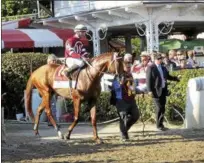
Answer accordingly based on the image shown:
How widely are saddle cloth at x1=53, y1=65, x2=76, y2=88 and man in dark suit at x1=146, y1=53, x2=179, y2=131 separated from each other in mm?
2016

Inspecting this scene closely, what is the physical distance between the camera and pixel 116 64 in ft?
37.7

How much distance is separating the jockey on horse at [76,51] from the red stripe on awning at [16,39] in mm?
13579

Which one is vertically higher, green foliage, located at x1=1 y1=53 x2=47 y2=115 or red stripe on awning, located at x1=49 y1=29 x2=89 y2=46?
red stripe on awning, located at x1=49 y1=29 x2=89 y2=46

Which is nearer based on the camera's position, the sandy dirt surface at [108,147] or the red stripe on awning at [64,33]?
the sandy dirt surface at [108,147]

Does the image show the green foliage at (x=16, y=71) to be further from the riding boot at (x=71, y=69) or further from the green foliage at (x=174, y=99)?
the riding boot at (x=71, y=69)

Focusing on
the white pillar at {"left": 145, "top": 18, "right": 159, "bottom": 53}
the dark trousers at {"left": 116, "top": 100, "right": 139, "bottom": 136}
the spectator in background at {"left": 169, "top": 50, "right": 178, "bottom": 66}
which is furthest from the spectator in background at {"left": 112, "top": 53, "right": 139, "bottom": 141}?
the white pillar at {"left": 145, "top": 18, "right": 159, "bottom": 53}

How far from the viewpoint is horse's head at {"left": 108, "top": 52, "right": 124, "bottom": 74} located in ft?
37.7

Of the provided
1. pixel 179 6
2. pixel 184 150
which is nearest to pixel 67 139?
pixel 184 150

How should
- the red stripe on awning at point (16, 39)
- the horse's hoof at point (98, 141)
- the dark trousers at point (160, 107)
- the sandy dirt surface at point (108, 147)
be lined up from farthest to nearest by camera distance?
the red stripe on awning at point (16, 39)
the dark trousers at point (160, 107)
the horse's hoof at point (98, 141)
the sandy dirt surface at point (108, 147)

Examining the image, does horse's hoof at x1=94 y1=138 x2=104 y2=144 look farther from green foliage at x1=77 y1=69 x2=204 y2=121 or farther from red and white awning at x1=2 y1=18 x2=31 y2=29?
red and white awning at x1=2 y1=18 x2=31 y2=29

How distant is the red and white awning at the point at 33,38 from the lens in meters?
25.4

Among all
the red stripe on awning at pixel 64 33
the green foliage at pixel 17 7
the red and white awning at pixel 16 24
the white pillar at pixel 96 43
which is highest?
the green foliage at pixel 17 7

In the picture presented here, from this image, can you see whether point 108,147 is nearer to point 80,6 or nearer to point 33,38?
point 33,38

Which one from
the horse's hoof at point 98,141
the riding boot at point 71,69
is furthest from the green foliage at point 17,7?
the horse's hoof at point 98,141
